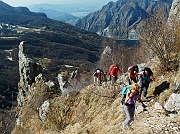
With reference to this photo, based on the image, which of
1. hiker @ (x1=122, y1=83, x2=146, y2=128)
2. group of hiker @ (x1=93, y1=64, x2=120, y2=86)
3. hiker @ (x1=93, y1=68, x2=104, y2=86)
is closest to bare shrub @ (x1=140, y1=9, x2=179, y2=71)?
group of hiker @ (x1=93, y1=64, x2=120, y2=86)

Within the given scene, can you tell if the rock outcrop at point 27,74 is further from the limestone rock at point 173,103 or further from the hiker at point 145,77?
the limestone rock at point 173,103

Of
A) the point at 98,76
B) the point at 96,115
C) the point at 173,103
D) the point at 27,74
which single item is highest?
the point at 173,103

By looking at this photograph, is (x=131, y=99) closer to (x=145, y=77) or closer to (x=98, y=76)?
(x=145, y=77)

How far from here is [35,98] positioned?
29641mm

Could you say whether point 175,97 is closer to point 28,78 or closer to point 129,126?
point 129,126

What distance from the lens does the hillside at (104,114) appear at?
1070cm

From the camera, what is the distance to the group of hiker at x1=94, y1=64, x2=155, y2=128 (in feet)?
35.6

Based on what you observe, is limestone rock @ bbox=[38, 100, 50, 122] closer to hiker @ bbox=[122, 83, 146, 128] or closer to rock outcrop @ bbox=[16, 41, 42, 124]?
hiker @ bbox=[122, 83, 146, 128]

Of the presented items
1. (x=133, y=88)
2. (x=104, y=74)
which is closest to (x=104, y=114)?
(x=133, y=88)

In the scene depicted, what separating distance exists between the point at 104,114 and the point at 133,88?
5495mm

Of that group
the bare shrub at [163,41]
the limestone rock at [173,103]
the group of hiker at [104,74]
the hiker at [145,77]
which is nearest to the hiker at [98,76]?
the group of hiker at [104,74]

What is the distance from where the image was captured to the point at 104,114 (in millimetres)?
15883

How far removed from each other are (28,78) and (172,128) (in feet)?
125

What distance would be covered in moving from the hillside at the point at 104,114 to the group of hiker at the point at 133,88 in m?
0.42
